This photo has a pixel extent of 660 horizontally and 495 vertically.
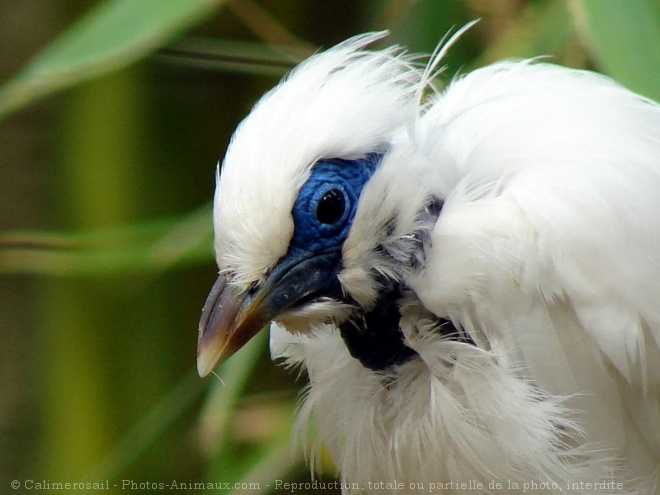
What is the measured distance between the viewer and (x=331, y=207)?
51.6 inches

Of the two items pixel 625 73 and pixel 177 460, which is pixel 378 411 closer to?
pixel 625 73

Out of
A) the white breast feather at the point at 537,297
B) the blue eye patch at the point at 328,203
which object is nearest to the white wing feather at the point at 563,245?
the white breast feather at the point at 537,297

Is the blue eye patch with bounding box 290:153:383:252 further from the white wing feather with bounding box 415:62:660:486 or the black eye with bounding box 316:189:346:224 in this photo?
the white wing feather with bounding box 415:62:660:486

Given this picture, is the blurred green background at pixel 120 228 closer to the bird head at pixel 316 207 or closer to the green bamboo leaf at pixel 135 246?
the green bamboo leaf at pixel 135 246

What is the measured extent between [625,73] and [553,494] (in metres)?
0.68

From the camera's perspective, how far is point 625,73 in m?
1.47

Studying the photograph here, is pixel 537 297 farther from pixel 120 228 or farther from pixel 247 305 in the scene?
pixel 120 228

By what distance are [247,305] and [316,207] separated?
0.55 feet

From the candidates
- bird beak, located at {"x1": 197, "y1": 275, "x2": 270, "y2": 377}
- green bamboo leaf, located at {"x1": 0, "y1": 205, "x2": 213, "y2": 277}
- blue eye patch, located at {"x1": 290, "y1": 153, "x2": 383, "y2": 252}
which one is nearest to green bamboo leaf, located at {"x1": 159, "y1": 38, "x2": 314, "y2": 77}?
green bamboo leaf, located at {"x1": 0, "y1": 205, "x2": 213, "y2": 277}

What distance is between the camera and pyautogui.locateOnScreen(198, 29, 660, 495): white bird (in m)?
1.29

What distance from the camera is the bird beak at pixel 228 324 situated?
1.28 meters

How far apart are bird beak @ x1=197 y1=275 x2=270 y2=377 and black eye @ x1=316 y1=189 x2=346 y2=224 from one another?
0.14 metres

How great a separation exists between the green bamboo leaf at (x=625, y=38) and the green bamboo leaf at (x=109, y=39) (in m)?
0.73

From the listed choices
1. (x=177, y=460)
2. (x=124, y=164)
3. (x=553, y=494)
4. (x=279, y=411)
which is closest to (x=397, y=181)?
(x=553, y=494)
